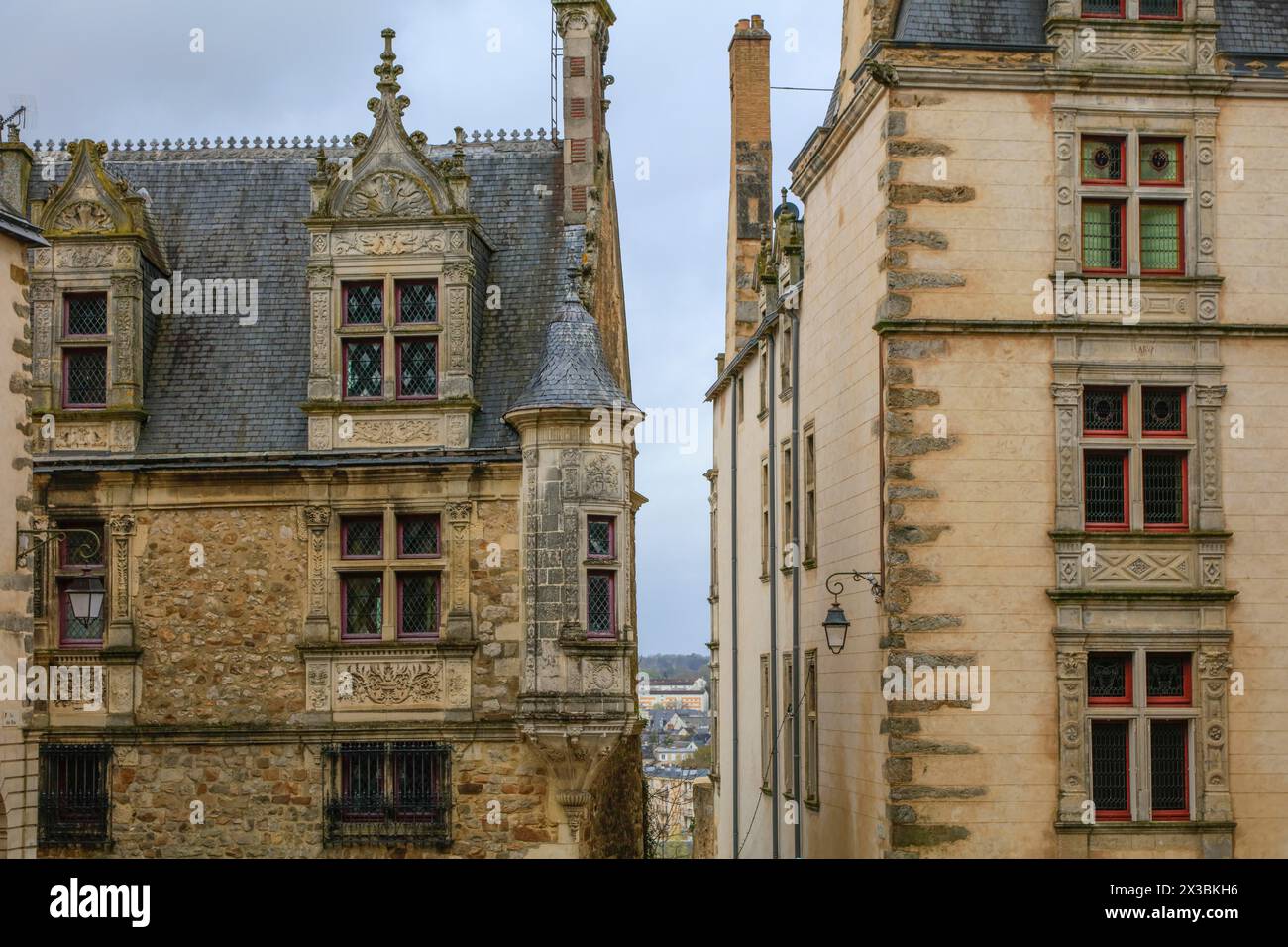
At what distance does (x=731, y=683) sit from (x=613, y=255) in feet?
26.6

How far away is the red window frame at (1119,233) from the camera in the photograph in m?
22.7

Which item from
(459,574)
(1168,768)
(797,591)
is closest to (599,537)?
(459,574)

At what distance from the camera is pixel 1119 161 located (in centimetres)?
2295

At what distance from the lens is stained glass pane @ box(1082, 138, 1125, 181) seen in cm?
2292

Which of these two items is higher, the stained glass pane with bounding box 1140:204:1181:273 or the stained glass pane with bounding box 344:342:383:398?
the stained glass pane with bounding box 1140:204:1181:273

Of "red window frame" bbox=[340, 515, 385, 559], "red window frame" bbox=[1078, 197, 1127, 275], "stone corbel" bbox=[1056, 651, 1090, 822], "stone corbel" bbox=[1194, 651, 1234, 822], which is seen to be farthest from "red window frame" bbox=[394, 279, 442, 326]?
"stone corbel" bbox=[1194, 651, 1234, 822]

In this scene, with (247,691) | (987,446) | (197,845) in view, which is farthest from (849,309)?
(197,845)

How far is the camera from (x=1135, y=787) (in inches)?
862

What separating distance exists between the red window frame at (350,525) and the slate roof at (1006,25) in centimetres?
976

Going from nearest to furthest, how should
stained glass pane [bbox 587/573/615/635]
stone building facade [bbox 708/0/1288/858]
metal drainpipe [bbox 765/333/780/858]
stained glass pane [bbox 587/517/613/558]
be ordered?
stone building facade [bbox 708/0/1288/858]
stained glass pane [bbox 587/573/615/635]
stained glass pane [bbox 587/517/613/558]
metal drainpipe [bbox 765/333/780/858]

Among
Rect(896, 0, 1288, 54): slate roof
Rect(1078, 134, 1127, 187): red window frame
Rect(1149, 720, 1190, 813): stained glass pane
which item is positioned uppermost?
Rect(896, 0, 1288, 54): slate roof

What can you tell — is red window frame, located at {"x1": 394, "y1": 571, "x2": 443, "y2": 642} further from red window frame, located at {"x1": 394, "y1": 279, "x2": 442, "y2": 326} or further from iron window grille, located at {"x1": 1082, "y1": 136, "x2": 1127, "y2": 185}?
iron window grille, located at {"x1": 1082, "y1": 136, "x2": 1127, "y2": 185}

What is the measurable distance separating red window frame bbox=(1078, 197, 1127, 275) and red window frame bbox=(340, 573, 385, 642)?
1044 cm

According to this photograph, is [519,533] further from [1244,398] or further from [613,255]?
[1244,398]
